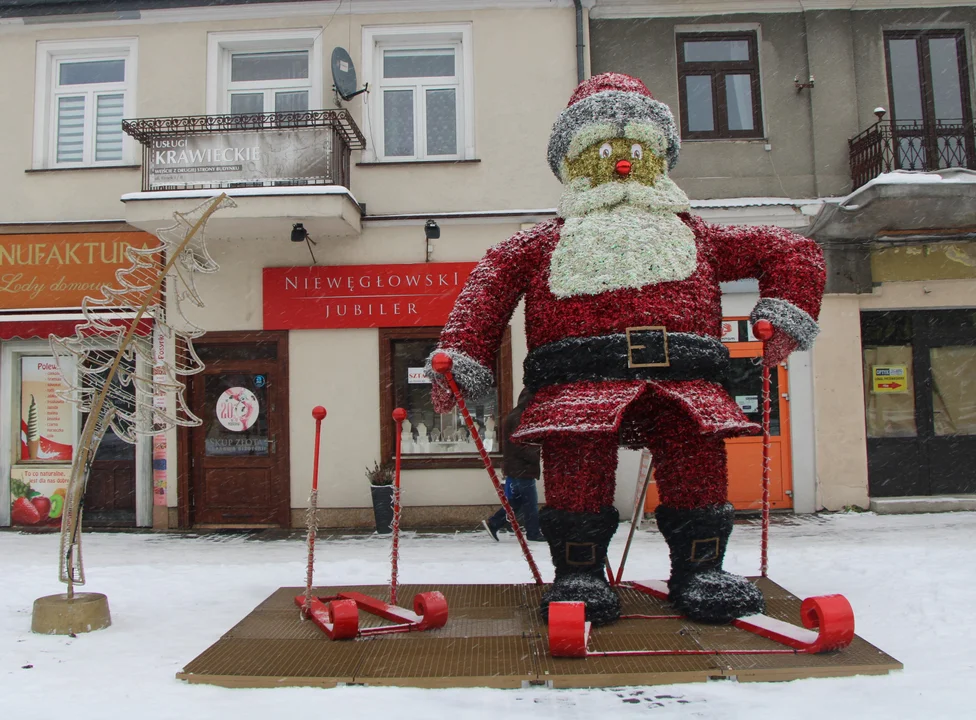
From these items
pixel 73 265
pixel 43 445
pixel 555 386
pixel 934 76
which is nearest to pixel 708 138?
pixel 934 76

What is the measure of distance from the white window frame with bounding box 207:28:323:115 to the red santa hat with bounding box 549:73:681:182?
552 centimetres

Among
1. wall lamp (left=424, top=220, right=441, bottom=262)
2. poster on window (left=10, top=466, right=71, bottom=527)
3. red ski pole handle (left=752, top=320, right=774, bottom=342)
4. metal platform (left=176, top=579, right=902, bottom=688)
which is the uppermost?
wall lamp (left=424, top=220, right=441, bottom=262)

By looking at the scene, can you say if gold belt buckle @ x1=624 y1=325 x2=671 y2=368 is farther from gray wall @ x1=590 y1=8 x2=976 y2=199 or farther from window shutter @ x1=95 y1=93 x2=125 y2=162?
window shutter @ x1=95 y1=93 x2=125 y2=162

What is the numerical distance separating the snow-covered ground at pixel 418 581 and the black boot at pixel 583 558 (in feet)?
1.98

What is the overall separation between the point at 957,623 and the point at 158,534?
Answer: 708 centimetres

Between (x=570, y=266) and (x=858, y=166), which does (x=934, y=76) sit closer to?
(x=858, y=166)

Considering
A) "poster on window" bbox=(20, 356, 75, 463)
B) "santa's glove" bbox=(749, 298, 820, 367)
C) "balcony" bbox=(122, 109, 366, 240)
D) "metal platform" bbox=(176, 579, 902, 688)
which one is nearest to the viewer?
"metal platform" bbox=(176, 579, 902, 688)

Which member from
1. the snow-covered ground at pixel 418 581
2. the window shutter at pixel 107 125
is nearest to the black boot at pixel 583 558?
the snow-covered ground at pixel 418 581

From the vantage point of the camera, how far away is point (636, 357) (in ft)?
10.9

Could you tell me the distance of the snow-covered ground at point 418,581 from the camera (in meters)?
2.66

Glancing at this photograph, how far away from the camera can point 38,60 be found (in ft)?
28.7

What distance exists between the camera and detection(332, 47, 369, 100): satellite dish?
26.8 ft

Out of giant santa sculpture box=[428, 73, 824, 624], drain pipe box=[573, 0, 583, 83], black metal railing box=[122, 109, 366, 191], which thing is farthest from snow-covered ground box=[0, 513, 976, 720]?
drain pipe box=[573, 0, 583, 83]

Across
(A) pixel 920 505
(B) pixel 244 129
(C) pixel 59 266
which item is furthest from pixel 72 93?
(A) pixel 920 505
